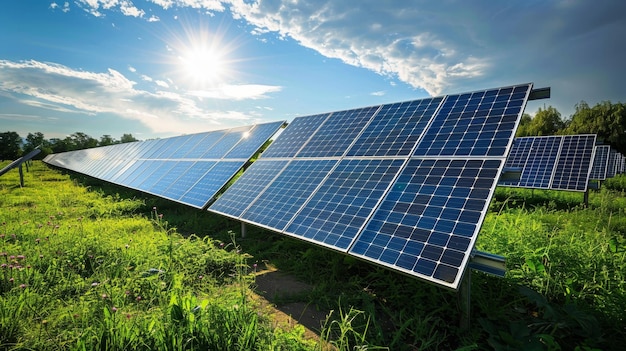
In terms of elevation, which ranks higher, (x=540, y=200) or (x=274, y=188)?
(x=540, y=200)

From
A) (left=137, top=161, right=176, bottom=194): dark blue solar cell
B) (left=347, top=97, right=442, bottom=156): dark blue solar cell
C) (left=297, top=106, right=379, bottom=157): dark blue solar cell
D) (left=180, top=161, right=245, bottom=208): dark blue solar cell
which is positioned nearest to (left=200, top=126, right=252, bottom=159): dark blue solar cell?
(left=180, top=161, right=245, bottom=208): dark blue solar cell

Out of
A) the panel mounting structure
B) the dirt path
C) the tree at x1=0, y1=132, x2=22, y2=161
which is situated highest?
the panel mounting structure

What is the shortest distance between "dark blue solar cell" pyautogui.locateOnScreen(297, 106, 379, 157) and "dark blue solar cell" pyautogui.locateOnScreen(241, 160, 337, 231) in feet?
1.47

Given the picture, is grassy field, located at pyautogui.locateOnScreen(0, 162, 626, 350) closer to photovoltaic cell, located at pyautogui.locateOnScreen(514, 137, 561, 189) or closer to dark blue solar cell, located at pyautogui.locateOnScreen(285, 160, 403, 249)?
dark blue solar cell, located at pyautogui.locateOnScreen(285, 160, 403, 249)

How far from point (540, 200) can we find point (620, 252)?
10007mm

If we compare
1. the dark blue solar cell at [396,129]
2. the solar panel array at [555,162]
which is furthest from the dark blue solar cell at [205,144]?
the solar panel array at [555,162]

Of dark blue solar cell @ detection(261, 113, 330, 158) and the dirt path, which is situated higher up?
dark blue solar cell @ detection(261, 113, 330, 158)

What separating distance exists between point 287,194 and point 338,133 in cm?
238

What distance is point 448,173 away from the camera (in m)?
4.55

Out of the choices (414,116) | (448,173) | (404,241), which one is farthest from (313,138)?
(404,241)

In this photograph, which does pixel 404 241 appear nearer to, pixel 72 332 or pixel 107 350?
pixel 107 350

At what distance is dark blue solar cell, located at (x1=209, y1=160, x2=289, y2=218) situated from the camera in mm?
6945

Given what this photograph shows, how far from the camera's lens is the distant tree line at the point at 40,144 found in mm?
62875

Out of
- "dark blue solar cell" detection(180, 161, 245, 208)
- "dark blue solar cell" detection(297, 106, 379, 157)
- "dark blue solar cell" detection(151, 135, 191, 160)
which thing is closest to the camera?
"dark blue solar cell" detection(297, 106, 379, 157)
